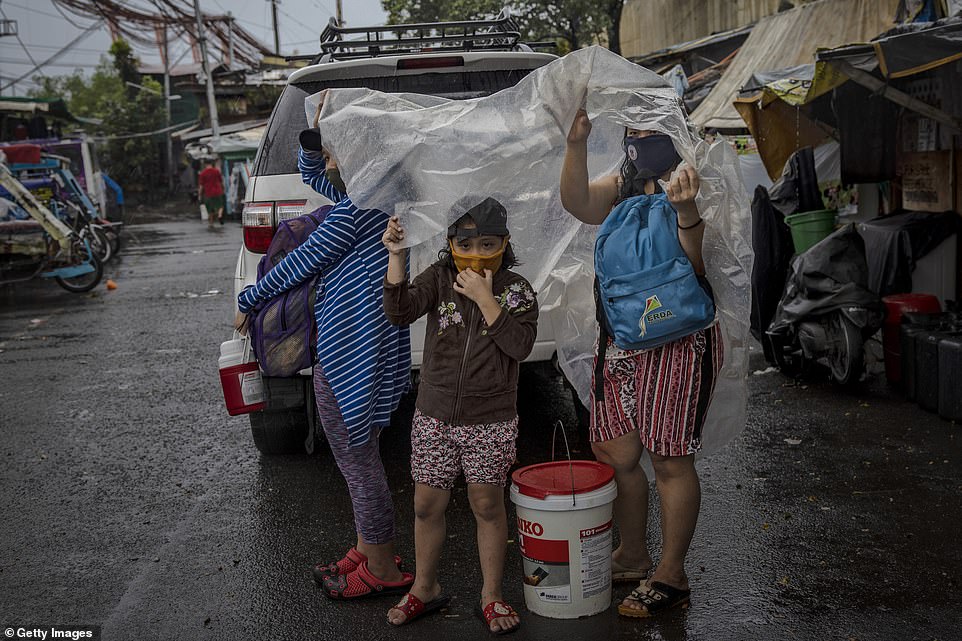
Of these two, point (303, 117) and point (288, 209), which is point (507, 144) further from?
point (303, 117)

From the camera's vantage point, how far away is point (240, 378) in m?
4.74

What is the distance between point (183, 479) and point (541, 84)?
10.8 ft

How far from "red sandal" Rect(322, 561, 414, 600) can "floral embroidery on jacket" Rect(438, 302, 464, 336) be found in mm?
1031

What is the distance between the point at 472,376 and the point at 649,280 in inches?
27.6

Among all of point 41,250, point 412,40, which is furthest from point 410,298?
point 41,250

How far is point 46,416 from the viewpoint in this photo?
7102mm

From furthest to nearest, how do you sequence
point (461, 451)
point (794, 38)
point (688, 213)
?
point (794, 38)
point (461, 451)
point (688, 213)

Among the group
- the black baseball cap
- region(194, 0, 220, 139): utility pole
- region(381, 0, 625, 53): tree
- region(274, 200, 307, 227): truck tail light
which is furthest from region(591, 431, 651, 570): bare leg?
region(194, 0, 220, 139): utility pole

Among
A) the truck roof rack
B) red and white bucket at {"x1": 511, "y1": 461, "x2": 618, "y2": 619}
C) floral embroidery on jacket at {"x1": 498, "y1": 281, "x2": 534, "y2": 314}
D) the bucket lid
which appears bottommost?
red and white bucket at {"x1": 511, "y1": 461, "x2": 618, "y2": 619}

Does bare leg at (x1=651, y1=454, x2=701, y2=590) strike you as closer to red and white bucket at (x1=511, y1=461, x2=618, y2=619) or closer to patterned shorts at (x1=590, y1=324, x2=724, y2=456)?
patterned shorts at (x1=590, y1=324, x2=724, y2=456)

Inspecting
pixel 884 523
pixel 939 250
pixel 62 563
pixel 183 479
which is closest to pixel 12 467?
pixel 183 479

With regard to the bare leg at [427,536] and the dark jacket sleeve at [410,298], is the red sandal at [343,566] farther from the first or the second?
the dark jacket sleeve at [410,298]

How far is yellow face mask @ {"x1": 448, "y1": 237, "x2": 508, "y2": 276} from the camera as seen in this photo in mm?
3453

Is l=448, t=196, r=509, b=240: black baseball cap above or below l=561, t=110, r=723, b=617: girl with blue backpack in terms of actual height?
above
